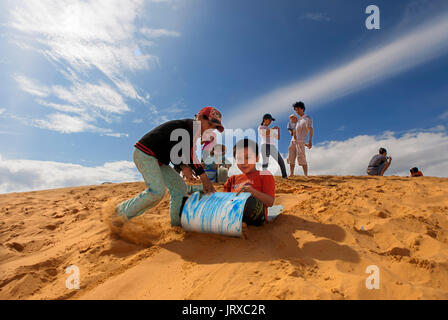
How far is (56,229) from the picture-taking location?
13.7 feet

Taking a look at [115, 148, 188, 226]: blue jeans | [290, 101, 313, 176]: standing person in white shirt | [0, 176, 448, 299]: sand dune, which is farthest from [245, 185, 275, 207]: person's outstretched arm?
[290, 101, 313, 176]: standing person in white shirt

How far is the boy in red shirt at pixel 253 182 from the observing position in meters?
2.89

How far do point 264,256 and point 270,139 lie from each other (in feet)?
17.0

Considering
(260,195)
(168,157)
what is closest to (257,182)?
(260,195)

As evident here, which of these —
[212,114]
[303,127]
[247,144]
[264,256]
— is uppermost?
[303,127]

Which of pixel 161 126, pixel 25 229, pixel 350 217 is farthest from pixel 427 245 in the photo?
pixel 25 229

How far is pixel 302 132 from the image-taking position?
7.37 m

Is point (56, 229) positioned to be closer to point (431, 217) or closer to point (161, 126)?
point (161, 126)

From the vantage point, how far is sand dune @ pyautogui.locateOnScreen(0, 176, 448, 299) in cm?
170

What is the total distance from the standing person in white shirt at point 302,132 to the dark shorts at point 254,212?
4.96 m

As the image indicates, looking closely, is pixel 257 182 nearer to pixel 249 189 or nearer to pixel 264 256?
pixel 249 189

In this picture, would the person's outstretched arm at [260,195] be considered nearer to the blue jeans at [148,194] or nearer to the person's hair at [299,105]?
the blue jeans at [148,194]

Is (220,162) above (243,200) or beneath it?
above
